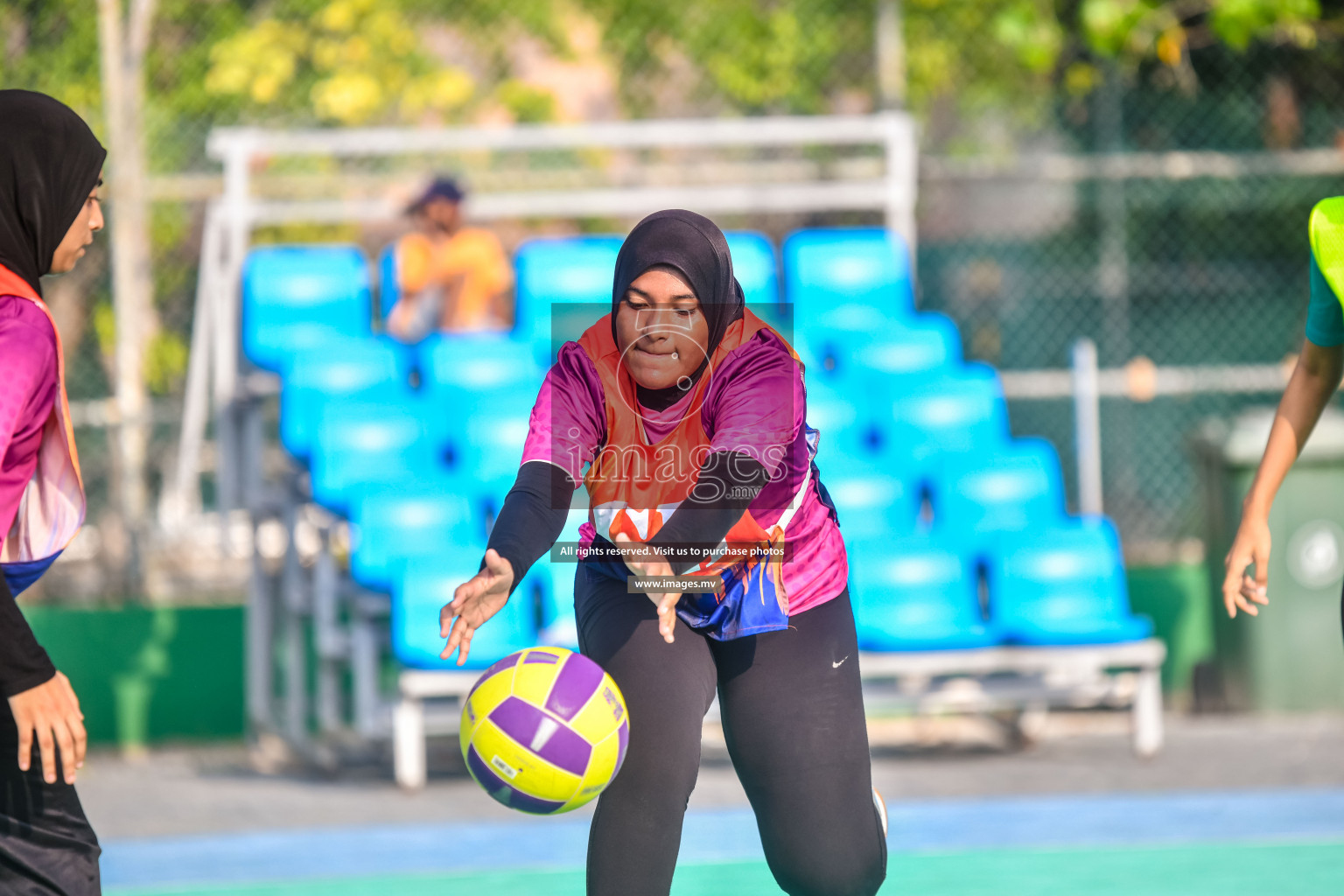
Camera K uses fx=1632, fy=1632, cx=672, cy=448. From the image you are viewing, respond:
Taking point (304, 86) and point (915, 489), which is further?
point (304, 86)

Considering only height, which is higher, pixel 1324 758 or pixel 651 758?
pixel 651 758

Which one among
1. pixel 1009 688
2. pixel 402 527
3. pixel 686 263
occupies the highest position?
pixel 686 263

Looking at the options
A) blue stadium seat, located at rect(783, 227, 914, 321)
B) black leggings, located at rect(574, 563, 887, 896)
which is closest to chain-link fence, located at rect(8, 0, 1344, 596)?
blue stadium seat, located at rect(783, 227, 914, 321)

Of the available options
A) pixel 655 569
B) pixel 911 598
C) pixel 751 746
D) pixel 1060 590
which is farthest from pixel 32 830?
pixel 1060 590

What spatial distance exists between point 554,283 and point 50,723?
6.35 m

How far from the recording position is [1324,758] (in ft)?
26.6

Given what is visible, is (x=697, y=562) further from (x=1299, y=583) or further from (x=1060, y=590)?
(x=1299, y=583)

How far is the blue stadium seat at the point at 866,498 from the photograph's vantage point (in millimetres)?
8617

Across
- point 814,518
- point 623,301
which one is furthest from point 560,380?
point 814,518

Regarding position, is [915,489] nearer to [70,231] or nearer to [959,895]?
[959,895]

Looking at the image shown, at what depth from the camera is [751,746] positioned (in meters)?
3.82

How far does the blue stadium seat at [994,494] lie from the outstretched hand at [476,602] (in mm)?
5576

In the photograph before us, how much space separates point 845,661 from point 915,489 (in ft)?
17.2

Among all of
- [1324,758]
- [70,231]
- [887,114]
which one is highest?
[887,114]
